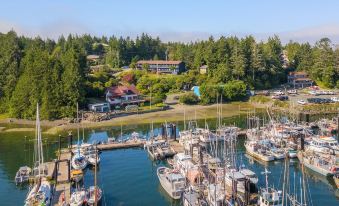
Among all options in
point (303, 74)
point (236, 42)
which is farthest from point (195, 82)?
point (303, 74)

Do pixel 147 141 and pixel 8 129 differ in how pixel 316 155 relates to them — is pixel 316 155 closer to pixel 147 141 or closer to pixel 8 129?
pixel 147 141

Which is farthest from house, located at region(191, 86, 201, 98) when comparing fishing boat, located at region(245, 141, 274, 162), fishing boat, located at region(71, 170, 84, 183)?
fishing boat, located at region(71, 170, 84, 183)

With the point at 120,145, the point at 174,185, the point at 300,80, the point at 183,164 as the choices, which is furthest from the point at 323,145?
the point at 300,80

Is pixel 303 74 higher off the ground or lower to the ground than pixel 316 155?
higher

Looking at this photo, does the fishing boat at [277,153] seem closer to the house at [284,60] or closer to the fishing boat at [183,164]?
the fishing boat at [183,164]

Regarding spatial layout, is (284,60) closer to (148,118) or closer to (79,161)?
(148,118)

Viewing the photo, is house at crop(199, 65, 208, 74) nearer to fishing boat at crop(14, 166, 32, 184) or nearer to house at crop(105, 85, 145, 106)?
house at crop(105, 85, 145, 106)
